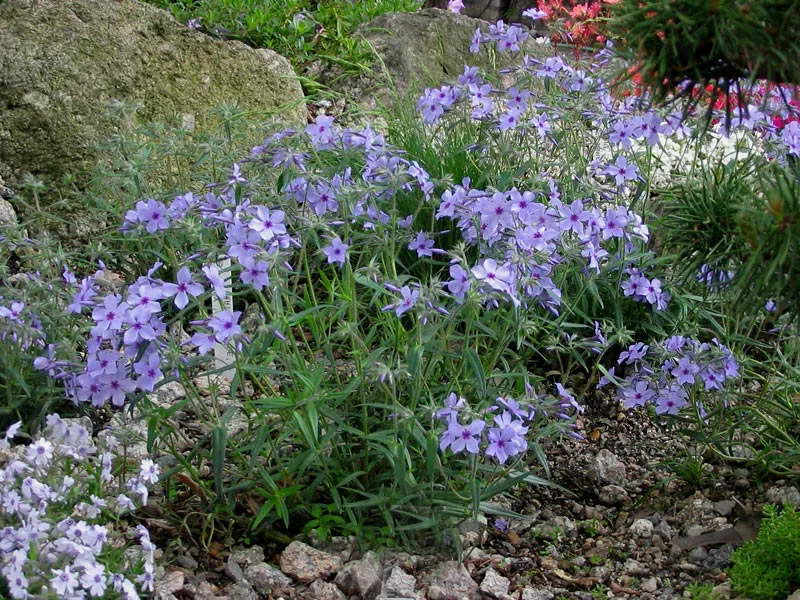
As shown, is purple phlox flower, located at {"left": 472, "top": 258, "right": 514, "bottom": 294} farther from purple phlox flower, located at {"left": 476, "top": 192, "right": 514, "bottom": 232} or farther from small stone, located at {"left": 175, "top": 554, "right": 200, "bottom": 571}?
small stone, located at {"left": 175, "top": 554, "right": 200, "bottom": 571}

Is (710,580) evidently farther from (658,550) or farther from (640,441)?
(640,441)

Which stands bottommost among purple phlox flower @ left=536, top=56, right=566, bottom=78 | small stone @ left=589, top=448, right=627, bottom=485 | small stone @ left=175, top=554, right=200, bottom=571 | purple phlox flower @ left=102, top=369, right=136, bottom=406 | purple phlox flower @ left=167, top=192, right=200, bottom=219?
small stone @ left=175, top=554, right=200, bottom=571

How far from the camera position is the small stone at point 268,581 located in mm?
2426

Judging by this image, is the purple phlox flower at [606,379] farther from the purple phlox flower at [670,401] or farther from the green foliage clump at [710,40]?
the green foliage clump at [710,40]

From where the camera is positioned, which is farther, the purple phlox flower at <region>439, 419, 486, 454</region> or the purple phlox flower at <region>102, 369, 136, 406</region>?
the purple phlox flower at <region>102, 369, 136, 406</region>

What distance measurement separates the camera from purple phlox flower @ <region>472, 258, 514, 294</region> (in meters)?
2.32

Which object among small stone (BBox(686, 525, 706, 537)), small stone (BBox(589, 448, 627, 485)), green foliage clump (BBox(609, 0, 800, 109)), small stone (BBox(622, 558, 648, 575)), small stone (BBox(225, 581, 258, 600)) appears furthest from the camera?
small stone (BBox(589, 448, 627, 485))

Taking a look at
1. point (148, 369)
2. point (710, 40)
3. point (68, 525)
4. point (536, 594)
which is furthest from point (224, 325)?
point (710, 40)

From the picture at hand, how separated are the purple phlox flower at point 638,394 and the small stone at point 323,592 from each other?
1.04 metres

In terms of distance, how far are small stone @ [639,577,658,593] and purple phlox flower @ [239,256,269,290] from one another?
1213mm

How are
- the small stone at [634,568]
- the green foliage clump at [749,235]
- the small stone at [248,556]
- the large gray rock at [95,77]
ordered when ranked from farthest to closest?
the large gray rock at [95,77]
the small stone at [634,568]
the small stone at [248,556]
the green foliage clump at [749,235]

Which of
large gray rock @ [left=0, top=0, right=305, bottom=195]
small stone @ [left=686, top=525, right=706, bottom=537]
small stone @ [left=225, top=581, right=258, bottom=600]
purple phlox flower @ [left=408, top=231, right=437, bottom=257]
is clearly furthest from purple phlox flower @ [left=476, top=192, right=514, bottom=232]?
large gray rock @ [left=0, top=0, right=305, bottom=195]

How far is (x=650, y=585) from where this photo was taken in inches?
100

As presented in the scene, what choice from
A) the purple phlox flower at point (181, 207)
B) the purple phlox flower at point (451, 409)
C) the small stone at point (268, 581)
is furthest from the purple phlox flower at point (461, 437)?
the purple phlox flower at point (181, 207)
